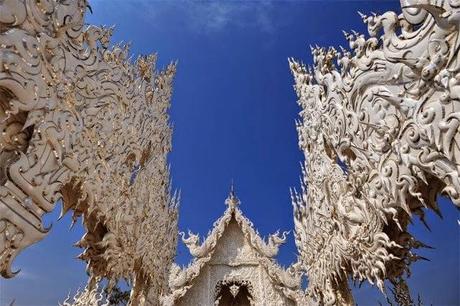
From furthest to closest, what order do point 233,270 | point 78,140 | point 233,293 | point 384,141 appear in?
point 233,270
point 233,293
point 78,140
point 384,141

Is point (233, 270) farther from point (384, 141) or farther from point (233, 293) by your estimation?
point (384, 141)

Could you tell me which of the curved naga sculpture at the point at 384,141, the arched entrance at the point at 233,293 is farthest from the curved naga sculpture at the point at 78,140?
the curved naga sculpture at the point at 384,141

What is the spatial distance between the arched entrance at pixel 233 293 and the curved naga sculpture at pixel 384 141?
361 centimetres

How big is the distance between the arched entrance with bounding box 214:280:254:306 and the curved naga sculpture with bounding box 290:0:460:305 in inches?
142

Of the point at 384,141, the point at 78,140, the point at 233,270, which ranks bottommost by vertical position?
the point at 384,141

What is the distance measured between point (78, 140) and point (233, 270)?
7.46 m

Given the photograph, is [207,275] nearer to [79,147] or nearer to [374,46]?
[79,147]

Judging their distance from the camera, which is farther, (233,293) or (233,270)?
(233,270)

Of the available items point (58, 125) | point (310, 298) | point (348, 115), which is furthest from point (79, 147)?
point (310, 298)

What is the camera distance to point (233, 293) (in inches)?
403

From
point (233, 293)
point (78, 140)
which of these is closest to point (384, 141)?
point (78, 140)

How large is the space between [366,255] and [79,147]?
4.49 m

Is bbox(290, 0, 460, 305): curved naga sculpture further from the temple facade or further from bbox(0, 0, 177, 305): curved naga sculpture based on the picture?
bbox(0, 0, 177, 305): curved naga sculpture

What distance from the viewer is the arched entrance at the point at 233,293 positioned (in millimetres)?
10305
